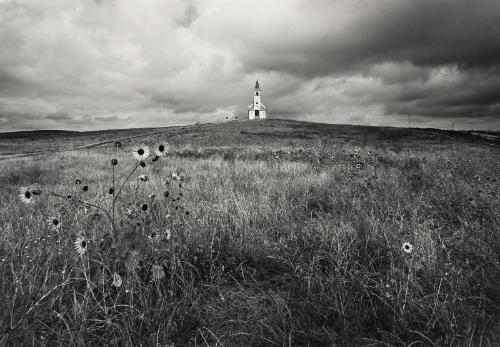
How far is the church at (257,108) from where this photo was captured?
113881mm

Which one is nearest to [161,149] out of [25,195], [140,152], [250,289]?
[140,152]

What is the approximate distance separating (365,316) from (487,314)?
819 millimetres

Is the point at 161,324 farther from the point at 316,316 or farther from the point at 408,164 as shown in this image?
the point at 408,164

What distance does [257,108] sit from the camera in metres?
116

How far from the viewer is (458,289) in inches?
85.0

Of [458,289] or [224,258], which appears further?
[224,258]

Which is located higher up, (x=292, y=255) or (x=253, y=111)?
(x=253, y=111)

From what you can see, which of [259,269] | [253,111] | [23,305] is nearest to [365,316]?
[259,269]

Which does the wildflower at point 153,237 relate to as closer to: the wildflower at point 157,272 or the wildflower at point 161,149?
the wildflower at point 157,272

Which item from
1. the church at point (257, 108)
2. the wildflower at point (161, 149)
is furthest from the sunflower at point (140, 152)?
the church at point (257, 108)

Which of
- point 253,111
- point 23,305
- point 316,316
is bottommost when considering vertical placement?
point 316,316

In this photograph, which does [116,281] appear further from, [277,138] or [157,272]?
[277,138]

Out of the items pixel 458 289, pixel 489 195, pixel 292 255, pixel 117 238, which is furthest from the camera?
pixel 489 195

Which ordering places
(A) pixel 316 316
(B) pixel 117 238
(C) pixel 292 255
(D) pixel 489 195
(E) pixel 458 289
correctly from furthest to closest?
(D) pixel 489 195 < (C) pixel 292 255 < (B) pixel 117 238 < (E) pixel 458 289 < (A) pixel 316 316
